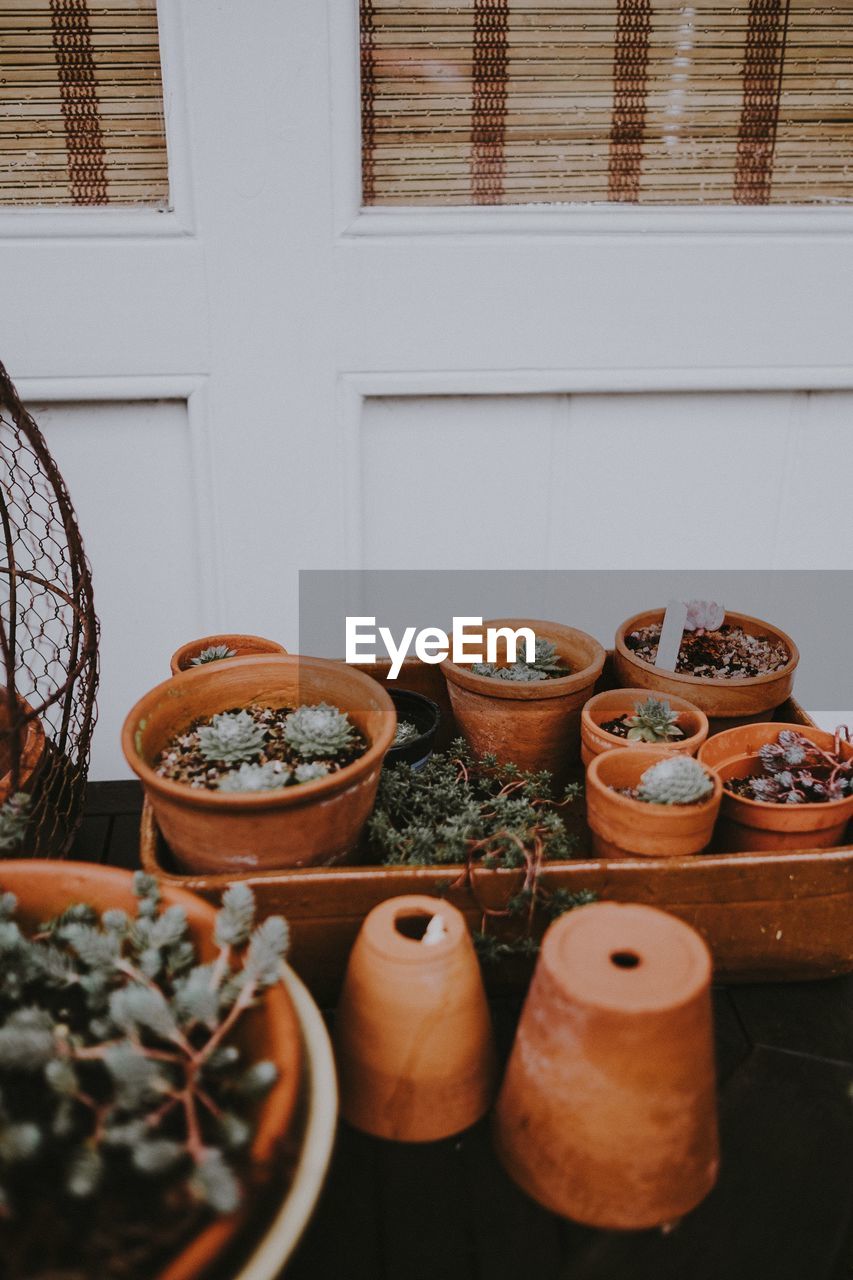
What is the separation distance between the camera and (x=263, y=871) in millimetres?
883

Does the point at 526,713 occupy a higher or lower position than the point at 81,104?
lower

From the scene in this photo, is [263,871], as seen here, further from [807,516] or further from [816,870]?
[807,516]

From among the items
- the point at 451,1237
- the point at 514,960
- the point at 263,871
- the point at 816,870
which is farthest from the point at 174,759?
the point at 816,870

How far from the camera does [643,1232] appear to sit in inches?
26.3

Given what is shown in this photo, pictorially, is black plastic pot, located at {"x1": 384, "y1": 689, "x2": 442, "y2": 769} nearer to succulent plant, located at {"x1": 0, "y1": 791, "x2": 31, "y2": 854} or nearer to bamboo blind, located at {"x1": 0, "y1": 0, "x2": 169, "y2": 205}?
succulent plant, located at {"x1": 0, "y1": 791, "x2": 31, "y2": 854}

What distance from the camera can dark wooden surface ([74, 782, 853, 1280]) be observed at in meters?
0.66

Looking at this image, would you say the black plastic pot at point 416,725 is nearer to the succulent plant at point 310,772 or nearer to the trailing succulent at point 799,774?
the succulent plant at point 310,772

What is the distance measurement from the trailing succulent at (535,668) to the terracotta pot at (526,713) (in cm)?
2

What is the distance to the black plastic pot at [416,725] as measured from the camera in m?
1.13

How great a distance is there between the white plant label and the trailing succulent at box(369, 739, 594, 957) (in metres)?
0.22

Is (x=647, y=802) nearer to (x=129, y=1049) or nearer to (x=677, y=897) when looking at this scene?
(x=677, y=897)

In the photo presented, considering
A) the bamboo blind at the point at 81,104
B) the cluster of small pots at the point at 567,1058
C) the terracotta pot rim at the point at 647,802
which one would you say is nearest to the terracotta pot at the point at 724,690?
the terracotta pot rim at the point at 647,802

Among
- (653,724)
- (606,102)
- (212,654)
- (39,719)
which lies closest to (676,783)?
(653,724)

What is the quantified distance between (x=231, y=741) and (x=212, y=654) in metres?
0.29
